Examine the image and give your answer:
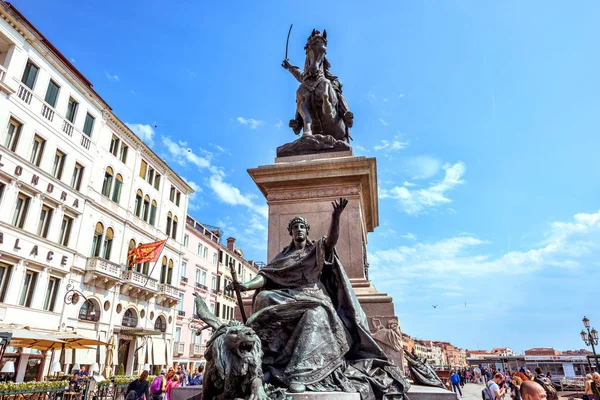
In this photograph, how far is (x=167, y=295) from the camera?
112 ft

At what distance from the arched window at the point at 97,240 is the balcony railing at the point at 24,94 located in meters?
9.27

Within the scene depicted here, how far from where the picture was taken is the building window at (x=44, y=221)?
76.7ft

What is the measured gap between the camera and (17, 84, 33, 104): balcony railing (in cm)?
2247

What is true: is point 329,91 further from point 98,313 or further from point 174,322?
point 174,322

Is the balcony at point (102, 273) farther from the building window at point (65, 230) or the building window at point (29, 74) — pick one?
the building window at point (29, 74)

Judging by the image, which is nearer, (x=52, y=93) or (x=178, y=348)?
(x=52, y=93)

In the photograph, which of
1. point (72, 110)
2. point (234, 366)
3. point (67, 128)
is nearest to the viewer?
point (234, 366)

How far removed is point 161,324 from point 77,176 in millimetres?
14598

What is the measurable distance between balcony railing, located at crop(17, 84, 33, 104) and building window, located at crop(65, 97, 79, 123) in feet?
10.9

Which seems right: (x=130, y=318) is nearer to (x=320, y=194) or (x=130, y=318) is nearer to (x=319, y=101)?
(x=319, y=101)

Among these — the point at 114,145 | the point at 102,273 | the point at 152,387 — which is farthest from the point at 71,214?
the point at 152,387

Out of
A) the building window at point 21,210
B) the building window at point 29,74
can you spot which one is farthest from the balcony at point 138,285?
the building window at point 29,74

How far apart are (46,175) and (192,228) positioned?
20.8 metres

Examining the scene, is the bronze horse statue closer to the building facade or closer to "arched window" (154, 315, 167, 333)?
the building facade
